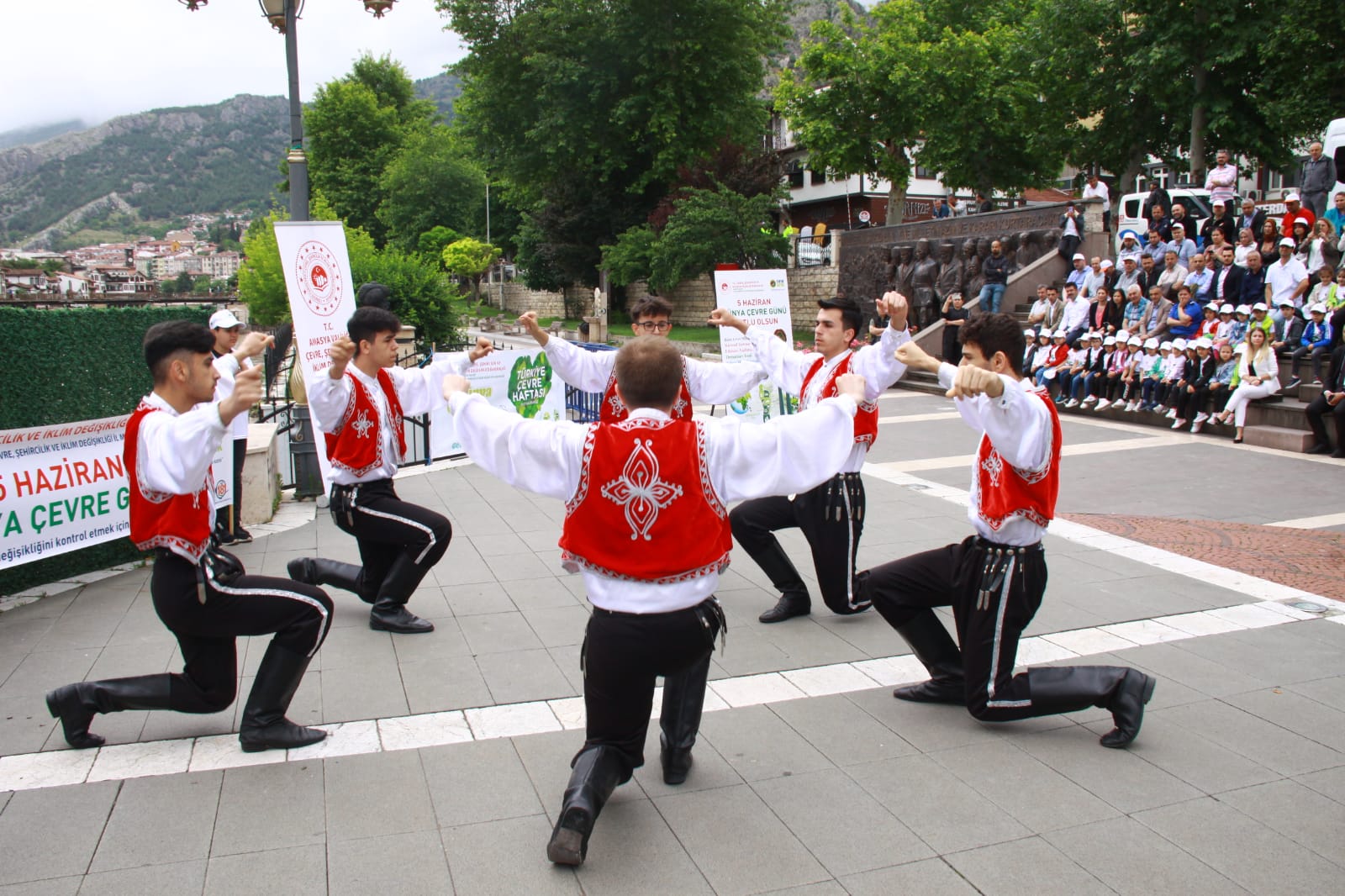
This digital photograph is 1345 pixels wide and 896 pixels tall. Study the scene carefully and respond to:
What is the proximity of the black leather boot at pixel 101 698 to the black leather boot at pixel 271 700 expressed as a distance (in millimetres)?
340

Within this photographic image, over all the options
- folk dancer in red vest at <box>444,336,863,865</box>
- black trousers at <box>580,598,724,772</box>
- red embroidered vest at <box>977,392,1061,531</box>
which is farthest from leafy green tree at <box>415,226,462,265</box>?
black trousers at <box>580,598,724,772</box>

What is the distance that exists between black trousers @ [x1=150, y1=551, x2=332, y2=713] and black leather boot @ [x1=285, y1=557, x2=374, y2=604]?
69.9 inches

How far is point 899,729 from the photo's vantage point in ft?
14.2

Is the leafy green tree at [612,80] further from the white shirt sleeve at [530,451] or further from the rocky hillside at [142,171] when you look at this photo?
the rocky hillside at [142,171]

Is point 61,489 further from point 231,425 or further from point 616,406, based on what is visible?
point 616,406

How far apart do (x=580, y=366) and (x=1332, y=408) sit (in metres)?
10.3

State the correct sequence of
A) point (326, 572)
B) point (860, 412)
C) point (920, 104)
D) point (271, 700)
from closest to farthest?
point (271, 700) < point (860, 412) < point (326, 572) < point (920, 104)

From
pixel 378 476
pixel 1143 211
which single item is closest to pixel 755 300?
pixel 378 476

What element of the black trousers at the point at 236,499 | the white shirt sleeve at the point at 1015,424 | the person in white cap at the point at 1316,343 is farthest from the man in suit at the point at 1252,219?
the black trousers at the point at 236,499

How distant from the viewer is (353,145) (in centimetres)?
6031

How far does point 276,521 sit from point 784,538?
4542 mm

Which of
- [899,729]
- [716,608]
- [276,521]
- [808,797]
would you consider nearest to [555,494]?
[716,608]

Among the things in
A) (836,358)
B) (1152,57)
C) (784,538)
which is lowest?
(784,538)

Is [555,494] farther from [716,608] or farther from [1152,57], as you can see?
[1152,57]
